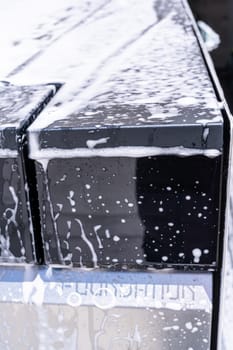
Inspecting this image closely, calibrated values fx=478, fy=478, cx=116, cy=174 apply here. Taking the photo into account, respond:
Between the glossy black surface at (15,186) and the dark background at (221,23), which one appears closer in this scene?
the glossy black surface at (15,186)

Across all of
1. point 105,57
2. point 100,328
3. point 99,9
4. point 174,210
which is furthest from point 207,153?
point 99,9

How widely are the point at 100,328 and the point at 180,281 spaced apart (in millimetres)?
143

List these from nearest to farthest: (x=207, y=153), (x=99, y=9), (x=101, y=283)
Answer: (x=207, y=153) → (x=101, y=283) → (x=99, y=9)

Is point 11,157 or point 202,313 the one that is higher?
point 11,157

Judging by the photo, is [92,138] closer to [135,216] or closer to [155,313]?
[135,216]

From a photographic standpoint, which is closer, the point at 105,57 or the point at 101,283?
the point at 101,283

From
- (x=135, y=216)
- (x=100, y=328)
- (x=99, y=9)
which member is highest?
(x=99, y=9)

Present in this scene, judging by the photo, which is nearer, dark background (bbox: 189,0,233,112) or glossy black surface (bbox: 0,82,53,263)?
glossy black surface (bbox: 0,82,53,263)

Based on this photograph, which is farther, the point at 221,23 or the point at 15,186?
the point at 221,23

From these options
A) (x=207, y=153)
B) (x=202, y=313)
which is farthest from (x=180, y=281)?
A: (x=207, y=153)

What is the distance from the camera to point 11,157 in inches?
23.7

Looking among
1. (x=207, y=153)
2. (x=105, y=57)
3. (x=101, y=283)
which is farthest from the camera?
(x=105, y=57)

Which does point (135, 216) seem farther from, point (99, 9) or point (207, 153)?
point (99, 9)

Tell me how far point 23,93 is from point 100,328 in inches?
14.8
